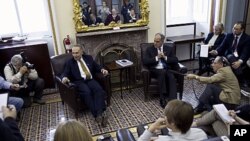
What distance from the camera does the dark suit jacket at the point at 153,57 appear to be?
3684 millimetres

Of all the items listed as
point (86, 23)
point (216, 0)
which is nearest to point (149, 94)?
point (86, 23)

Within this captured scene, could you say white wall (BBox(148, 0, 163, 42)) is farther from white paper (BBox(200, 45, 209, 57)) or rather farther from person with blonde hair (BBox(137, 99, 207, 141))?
person with blonde hair (BBox(137, 99, 207, 141))

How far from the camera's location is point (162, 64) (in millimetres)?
3717

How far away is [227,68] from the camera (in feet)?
9.40

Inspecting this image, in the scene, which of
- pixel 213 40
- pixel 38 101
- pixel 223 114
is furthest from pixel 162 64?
pixel 38 101

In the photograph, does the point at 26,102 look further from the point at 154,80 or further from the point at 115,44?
the point at 154,80

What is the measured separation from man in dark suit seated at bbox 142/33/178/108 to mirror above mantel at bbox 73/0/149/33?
745 millimetres

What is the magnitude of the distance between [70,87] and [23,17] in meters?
2.07

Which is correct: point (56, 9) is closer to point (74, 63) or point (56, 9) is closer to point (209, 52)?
point (74, 63)

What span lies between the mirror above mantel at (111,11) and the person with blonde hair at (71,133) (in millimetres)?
2992

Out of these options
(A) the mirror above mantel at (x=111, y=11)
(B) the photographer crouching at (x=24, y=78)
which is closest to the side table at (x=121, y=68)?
(A) the mirror above mantel at (x=111, y=11)

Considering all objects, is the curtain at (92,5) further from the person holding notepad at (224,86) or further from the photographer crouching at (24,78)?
the person holding notepad at (224,86)

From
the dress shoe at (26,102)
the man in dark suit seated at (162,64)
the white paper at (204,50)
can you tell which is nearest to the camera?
the man in dark suit seated at (162,64)

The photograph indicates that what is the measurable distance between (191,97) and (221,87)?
0.94m
